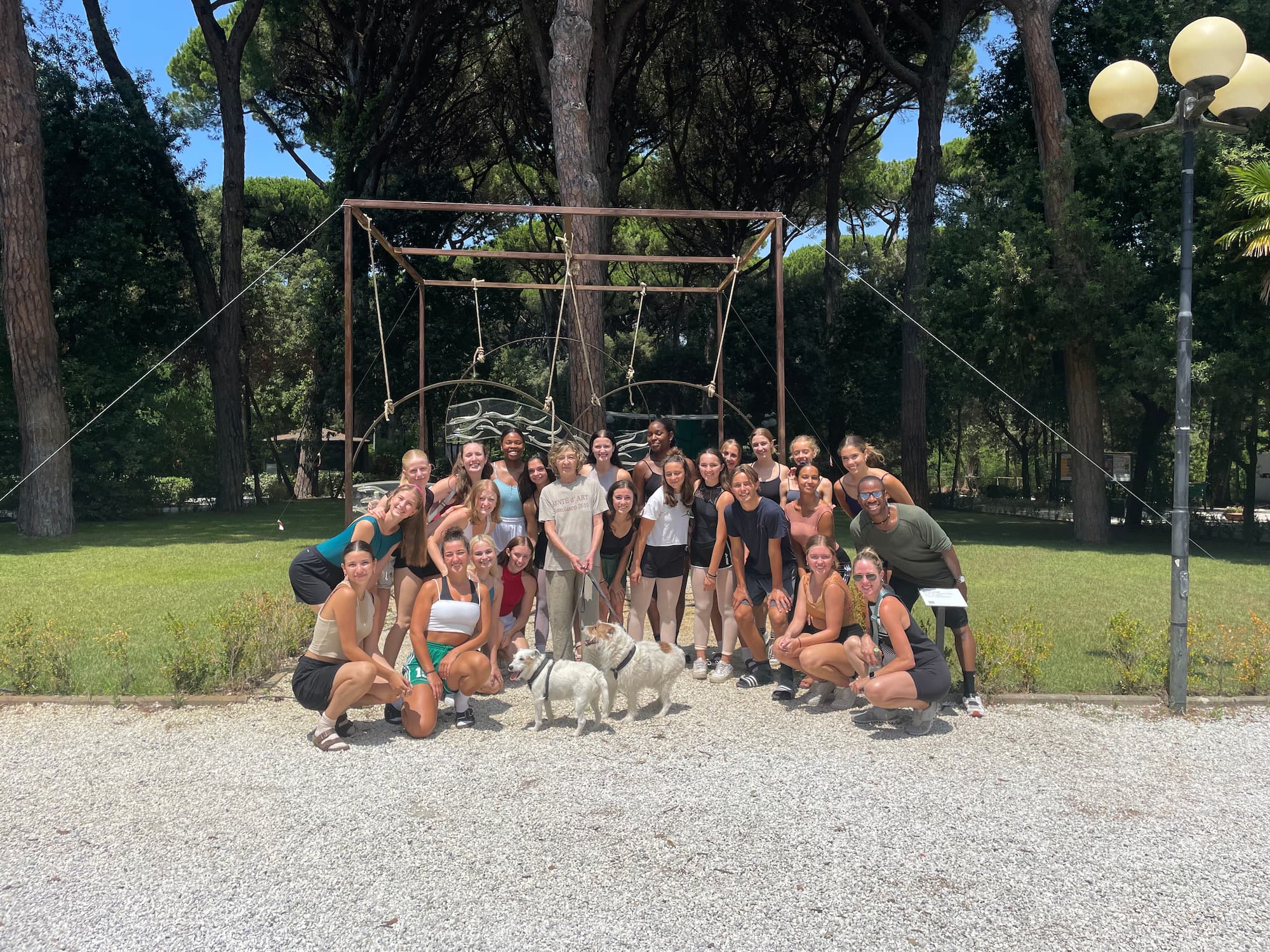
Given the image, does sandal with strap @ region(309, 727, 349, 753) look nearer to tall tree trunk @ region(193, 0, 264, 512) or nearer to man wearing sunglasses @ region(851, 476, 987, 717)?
man wearing sunglasses @ region(851, 476, 987, 717)

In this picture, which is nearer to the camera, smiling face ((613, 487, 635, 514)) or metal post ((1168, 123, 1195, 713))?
metal post ((1168, 123, 1195, 713))

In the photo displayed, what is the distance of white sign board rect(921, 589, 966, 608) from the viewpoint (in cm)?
499

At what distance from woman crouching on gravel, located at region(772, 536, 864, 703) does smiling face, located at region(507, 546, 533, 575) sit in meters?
1.62

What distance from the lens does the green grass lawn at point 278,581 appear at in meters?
7.06

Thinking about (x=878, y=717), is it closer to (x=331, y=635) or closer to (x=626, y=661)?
(x=626, y=661)

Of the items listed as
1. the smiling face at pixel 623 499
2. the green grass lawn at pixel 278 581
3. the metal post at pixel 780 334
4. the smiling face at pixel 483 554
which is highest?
the metal post at pixel 780 334

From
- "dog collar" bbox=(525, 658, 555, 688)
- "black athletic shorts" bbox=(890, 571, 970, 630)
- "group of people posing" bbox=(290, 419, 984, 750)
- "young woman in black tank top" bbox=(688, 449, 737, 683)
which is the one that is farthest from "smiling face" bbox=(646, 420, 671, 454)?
"dog collar" bbox=(525, 658, 555, 688)

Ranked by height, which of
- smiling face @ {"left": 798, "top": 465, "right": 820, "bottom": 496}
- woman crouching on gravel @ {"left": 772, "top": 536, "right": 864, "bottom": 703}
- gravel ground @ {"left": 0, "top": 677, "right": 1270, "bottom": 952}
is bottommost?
gravel ground @ {"left": 0, "top": 677, "right": 1270, "bottom": 952}

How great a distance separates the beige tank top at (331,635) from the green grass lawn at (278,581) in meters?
1.81

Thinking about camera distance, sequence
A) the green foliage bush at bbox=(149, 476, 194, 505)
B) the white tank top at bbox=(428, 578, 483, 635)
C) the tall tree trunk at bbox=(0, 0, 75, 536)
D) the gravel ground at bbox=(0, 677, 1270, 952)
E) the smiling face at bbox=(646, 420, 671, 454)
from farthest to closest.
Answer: the green foliage bush at bbox=(149, 476, 194, 505), the tall tree trunk at bbox=(0, 0, 75, 536), the smiling face at bbox=(646, 420, 671, 454), the white tank top at bbox=(428, 578, 483, 635), the gravel ground at bbox=(0, 677, 1270, 952)

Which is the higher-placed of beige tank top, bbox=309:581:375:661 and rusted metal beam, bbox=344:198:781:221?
rusted metal beam, bbox=344:198:781:221

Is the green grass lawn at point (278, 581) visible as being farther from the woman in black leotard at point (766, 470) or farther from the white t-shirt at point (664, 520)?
the white t-shirt at point (664, 520)

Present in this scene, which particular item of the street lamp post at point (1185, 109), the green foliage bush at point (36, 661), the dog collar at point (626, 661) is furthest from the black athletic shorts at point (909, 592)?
the green foliage bush at point (36, 661)

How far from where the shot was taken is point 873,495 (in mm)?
5039
